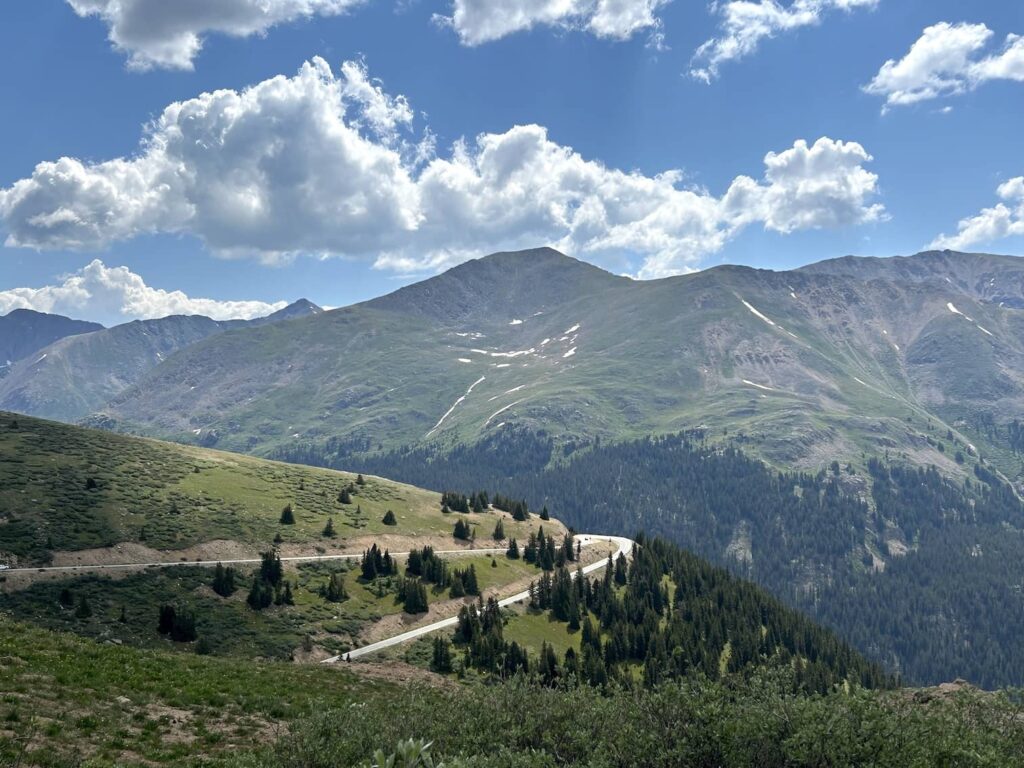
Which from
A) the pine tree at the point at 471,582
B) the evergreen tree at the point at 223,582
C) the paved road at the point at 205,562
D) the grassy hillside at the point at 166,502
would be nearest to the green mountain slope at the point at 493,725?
the paved road at the point at 205,562

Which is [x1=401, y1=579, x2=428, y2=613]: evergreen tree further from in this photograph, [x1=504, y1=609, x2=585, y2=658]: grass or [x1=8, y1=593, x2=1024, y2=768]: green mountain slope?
[x1=8, y1=593, x2=1024, y2=768]: green mountain slope

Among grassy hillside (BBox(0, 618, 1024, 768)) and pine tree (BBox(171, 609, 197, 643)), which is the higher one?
grassy hillside (BBox(0, 618, 1024, 768))

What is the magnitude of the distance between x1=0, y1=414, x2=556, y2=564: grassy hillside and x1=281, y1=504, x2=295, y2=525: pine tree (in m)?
0.96

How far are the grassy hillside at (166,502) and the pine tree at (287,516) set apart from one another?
3.14ft

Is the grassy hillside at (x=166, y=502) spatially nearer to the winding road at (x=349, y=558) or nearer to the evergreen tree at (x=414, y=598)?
the winding road at (x=349, y=558)

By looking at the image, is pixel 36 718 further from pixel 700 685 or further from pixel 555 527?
pixel 555 527

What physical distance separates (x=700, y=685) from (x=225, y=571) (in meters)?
77.7

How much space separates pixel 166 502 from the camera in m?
118

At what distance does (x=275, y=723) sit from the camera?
41812mm

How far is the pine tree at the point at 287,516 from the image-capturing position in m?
126

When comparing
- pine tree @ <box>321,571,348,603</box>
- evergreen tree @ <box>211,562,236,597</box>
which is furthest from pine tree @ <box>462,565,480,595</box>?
evergreen tree @ <box>211,562,236,597</box>

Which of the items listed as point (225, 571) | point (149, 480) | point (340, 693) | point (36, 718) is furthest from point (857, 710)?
point (149, 480)

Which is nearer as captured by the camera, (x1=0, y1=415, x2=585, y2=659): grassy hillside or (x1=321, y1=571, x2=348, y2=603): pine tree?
(x1=0, y1=415, x2=585, y2=659): grassy hillside

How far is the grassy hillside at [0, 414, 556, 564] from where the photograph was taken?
97.8 meters
